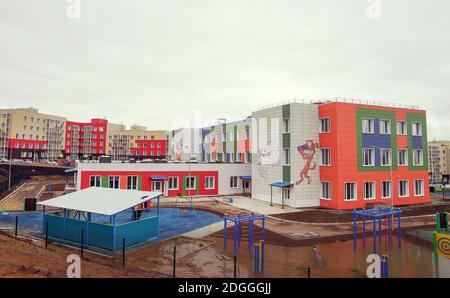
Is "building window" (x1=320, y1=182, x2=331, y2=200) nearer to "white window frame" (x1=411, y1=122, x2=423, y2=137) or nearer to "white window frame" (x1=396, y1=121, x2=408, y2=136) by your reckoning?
"white window frame" (x1=396, y1=121, x2=408, y2=136)

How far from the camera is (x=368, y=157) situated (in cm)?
3512

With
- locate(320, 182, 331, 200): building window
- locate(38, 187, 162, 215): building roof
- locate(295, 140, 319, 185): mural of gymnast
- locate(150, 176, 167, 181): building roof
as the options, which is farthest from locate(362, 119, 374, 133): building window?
locate(150, 176, 167, 181): building roof

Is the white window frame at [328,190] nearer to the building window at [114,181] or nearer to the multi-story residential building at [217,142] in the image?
the multi-story residential building at [217,142]

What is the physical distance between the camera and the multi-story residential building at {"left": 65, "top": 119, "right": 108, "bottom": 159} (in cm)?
11450

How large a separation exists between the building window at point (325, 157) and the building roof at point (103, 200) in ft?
73.0

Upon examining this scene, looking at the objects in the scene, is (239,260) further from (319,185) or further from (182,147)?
(182,147)

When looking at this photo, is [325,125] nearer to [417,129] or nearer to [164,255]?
[417,129]

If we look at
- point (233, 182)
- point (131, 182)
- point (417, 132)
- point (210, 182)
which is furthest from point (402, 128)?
point (131, 182)

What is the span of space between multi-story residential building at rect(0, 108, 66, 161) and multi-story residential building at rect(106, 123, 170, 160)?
2153 cm

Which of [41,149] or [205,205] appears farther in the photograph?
[41,149]

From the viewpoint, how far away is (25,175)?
64.6m

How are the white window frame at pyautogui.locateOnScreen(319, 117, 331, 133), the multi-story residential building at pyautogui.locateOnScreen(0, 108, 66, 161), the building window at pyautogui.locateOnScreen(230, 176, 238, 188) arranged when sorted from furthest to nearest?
the multi-story residential building at pyautogui.locateOnScreen(0, 108, 66, 161) → the building window at pyautogui.locateOnScreen(230, 176, 238, 188) → the white window frame at pyautogui.locateOnScreen(319, 117, 331, 133)
